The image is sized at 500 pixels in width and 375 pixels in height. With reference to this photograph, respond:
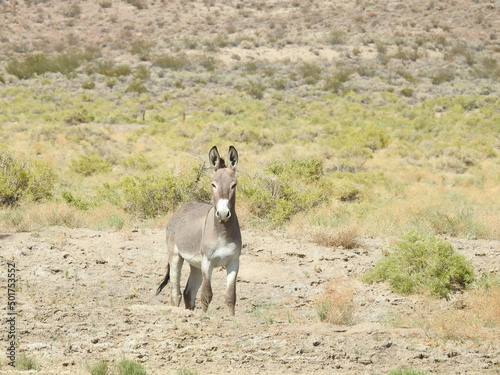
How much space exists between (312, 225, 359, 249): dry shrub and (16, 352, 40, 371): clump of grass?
733cm

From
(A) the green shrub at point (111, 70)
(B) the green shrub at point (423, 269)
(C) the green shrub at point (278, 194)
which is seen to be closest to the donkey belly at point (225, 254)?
(B) the green shrub at point (423, 269)

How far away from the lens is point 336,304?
8.98 m

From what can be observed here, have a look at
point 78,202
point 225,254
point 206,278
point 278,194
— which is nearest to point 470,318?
point 225,254

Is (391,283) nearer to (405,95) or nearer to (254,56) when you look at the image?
(405,95)

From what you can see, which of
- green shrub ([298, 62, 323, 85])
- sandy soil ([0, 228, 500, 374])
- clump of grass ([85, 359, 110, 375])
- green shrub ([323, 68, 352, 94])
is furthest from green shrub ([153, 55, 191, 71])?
clump of grass ([85, 359, 110, 375])

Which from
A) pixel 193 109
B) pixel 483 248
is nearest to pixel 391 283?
pixel 483 248

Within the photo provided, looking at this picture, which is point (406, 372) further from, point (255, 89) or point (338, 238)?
point (255, 89)

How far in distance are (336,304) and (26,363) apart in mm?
4049

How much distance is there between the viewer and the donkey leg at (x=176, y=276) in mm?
9141

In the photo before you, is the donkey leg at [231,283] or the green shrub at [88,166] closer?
the donkey leg at [231,283]

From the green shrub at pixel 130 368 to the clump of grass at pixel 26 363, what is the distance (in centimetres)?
80

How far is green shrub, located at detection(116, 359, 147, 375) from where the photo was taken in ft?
20.4

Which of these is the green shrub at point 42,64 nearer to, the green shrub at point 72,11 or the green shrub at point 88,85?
the green shrub at point 88,85

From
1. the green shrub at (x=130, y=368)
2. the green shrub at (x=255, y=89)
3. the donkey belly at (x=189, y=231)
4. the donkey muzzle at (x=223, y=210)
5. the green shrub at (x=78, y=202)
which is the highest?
the donkey muzzle at (x=223, y=210)
